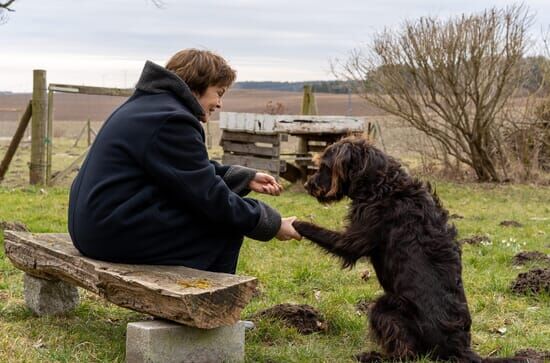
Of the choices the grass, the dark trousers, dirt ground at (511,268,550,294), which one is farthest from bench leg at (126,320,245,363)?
dirt ground at (511,268,550,294)

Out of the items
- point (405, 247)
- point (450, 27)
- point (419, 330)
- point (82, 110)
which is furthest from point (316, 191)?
point (82, 110)

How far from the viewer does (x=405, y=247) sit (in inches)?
177

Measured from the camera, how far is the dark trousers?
4.66m

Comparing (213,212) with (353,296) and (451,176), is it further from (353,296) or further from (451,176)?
(451,176)

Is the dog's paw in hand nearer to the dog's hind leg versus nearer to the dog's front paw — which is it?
the dog's front paw

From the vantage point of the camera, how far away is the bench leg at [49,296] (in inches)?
205

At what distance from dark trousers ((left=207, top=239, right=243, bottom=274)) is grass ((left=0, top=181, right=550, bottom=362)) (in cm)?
54

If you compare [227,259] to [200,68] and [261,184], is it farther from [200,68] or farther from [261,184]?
[200,68]

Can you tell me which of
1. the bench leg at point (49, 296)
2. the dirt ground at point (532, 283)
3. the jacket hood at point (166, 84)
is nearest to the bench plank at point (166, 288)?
the bench leg at point (49, 296)

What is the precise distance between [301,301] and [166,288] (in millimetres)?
2467

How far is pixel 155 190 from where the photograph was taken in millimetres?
4316

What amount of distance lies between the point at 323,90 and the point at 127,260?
67.6ft

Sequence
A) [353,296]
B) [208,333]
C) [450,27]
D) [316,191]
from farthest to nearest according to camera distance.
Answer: [450,27] < [353,296] < [316,191] < [208,333]

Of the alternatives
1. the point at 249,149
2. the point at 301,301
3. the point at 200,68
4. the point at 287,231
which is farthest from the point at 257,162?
the point at 200,68
